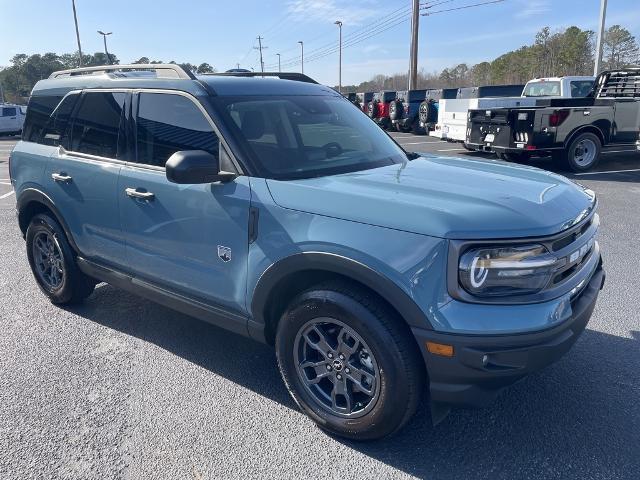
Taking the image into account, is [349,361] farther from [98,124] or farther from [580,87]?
[580,87]

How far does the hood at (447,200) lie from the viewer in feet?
7.83

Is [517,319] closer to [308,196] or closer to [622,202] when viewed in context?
[308,196]

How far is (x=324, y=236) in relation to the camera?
262 centimetres

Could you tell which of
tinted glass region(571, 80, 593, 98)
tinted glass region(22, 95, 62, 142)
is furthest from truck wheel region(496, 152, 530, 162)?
tinted glass region(22, 95, 62, 142)

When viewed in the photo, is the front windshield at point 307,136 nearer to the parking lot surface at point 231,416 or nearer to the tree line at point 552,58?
the parking lot surface at point 231,416

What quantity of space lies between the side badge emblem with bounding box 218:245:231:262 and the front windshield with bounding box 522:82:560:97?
552 inches

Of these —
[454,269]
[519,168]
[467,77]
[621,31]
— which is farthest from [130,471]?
[467,77]

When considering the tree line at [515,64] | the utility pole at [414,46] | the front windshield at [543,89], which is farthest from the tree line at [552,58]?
the front windshield at [543,89]

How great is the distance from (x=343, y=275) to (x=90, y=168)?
7.46ft

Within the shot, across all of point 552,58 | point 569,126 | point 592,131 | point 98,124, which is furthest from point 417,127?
point 552,58

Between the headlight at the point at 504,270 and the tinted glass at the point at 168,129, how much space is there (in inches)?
64.1

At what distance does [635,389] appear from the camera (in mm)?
3242

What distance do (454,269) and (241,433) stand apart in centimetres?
149

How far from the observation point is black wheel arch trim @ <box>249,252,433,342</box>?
95.2 inches
